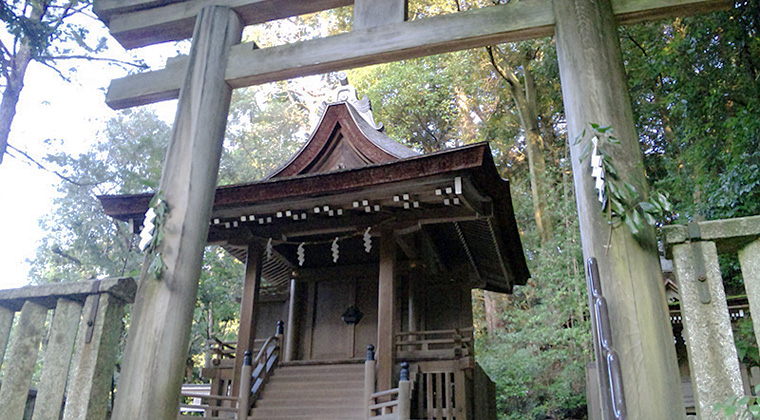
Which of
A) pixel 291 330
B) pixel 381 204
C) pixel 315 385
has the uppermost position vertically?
pixel 381 204

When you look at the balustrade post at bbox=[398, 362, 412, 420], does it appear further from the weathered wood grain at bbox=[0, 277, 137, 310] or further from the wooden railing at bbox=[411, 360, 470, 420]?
A: the weathered wood grain at bbox=[0, 277, 137, 310]

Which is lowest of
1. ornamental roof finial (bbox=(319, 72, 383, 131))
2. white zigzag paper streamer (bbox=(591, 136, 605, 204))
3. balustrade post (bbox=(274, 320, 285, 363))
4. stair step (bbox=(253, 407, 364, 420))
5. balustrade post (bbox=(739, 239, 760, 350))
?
stair step (bbox=(253, 407, 364, 420))

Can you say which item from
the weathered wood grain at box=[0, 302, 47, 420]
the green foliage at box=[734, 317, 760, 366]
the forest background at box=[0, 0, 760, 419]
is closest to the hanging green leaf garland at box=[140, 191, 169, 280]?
the forest background at box=[0, 0, 760, 419]

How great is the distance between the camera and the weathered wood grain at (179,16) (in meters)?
5.00

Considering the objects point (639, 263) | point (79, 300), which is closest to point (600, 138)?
point (639, 263)

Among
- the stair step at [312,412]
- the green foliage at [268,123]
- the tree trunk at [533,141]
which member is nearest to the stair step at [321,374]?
the stair step at [312,412]

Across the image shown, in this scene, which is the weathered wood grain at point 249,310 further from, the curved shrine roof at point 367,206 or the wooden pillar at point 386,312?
the wooden pillar at point 386,312

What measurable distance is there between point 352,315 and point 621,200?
23.3 ft

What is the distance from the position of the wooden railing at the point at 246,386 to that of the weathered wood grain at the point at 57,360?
11.9ft

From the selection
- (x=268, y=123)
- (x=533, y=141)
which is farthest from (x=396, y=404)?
(x=268, y=123)

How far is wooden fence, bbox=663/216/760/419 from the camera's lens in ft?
8.48

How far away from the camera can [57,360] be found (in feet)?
11.2

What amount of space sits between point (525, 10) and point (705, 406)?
117 inches

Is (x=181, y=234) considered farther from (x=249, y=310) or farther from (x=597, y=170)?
(x=249, y=310)
